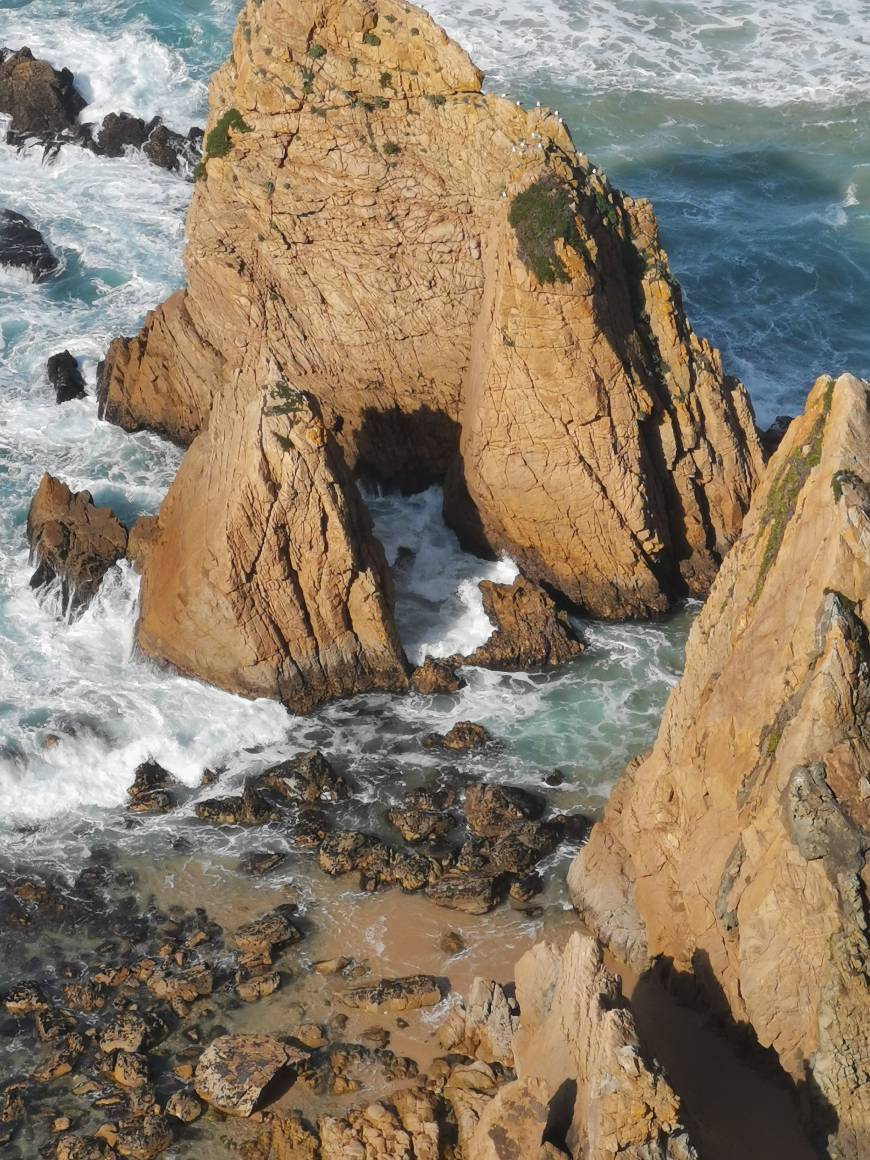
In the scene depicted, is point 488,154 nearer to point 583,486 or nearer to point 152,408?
point 583,486

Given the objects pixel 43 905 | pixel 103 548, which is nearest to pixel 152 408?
pixel 103 548

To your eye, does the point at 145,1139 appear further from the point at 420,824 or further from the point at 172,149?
the point at 172,149

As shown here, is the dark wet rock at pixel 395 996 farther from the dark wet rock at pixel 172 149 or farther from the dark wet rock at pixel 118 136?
the dark wet rock at pixel 118 136

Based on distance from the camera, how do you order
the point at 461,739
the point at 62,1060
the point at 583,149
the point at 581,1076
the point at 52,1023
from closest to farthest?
the point at 581,1076, the point at 62,1060, the point at 52,1023, the point at 461,739, the point at 583,149

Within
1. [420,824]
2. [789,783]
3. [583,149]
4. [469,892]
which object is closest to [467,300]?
[420,824]

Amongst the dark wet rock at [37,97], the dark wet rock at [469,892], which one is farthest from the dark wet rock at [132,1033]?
the dark wet rock at [37,97]

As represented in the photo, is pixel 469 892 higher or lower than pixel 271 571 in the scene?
lower

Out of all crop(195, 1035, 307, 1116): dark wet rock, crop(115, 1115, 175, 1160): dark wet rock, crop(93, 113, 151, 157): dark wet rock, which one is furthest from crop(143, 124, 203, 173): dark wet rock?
crop(115, 1115, 175, 1160): dark wet rock

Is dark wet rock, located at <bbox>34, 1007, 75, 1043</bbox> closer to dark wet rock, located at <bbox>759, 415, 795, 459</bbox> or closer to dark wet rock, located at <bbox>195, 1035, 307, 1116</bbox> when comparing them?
dark wet rock, located at <bbox>195, 1035, 307, 1116</bbox>
